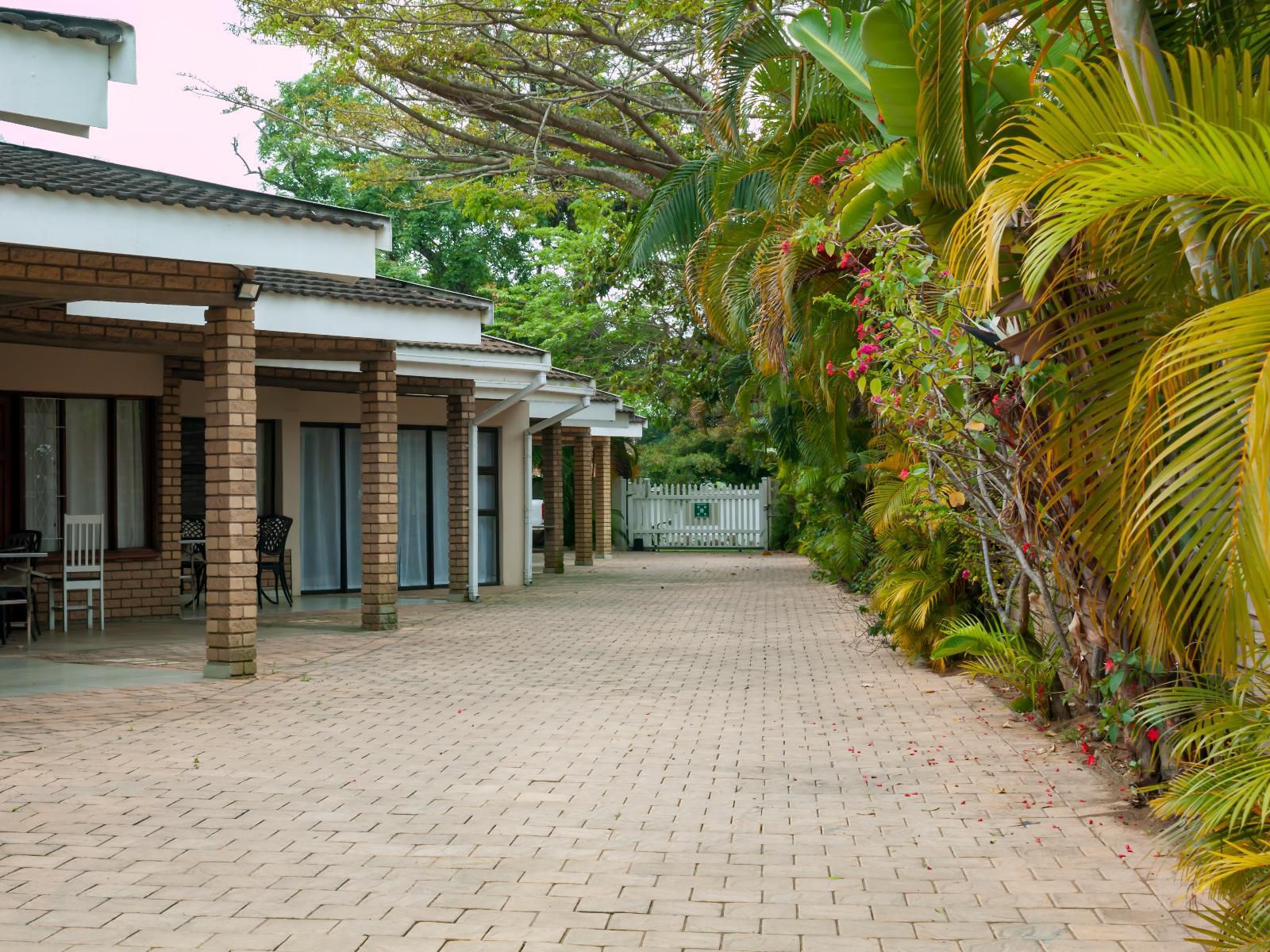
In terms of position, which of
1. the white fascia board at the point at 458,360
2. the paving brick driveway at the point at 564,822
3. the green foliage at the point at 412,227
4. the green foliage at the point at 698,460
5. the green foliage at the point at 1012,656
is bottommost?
the paving brick driveway at the point at 564,822

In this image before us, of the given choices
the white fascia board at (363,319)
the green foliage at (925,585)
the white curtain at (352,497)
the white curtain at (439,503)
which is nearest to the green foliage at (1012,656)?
the green foliage at (925,585)

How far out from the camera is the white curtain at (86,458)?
14297 mm

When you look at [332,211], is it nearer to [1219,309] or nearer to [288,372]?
[288,372]

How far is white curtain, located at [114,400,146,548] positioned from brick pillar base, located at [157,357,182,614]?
11.5 inches

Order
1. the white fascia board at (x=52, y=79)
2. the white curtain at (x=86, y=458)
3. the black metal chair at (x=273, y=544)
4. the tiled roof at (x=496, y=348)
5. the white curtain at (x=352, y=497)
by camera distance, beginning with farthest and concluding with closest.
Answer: the white curtain at (x=352, y=497) → the black metal chair at (x=273, y=544) → the tiled roof at (x=496, y=348) → the white curtain at (x=86, y=458) → the white fascia board at (x=52, y=79)

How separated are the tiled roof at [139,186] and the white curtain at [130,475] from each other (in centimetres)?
456

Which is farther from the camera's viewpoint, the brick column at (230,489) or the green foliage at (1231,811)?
the brick column at (230,489)

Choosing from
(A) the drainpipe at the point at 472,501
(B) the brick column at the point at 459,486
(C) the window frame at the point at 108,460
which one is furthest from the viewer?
(B) the brick column at the point at 459,486

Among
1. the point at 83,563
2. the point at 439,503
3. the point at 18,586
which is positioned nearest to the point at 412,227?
the point at 439,503

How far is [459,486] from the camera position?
17031 mm

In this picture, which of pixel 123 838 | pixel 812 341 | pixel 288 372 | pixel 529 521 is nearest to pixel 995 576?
pixel 812 341

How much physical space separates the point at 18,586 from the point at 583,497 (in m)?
15.1

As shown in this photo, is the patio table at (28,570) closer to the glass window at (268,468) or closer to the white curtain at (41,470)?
the white curtain at (41,470)

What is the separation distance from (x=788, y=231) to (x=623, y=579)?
508 inches
